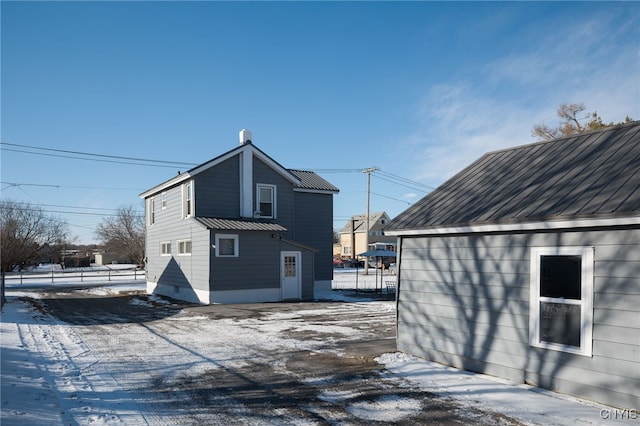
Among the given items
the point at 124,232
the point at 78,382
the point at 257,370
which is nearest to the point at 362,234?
the point at 124,232

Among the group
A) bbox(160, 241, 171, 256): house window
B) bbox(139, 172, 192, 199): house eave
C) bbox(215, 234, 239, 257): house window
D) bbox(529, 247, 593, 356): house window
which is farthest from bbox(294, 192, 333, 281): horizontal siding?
bbox(529, 247, 593, 356): house window

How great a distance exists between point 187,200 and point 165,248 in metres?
4.57

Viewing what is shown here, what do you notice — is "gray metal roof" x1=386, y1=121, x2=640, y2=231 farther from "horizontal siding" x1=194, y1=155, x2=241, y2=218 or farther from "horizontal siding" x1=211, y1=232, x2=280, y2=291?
"horizontal siding" x1=194, y1=155, x2=241, y2=218

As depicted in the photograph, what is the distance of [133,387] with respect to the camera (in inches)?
277

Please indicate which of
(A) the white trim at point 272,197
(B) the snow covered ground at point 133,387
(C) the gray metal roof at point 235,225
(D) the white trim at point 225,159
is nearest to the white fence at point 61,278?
(D) the white trim at point 225,159

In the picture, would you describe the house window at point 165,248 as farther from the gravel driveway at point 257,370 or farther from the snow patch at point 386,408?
the snow patch at point 386,408

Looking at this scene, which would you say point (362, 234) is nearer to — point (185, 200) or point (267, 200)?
point (267, 200)

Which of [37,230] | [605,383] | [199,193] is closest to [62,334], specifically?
[199,193]

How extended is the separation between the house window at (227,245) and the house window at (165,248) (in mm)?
5636

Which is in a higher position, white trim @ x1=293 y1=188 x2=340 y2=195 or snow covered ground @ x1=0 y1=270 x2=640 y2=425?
white trim @ x1=293 y1=188 x2=340 y2=195

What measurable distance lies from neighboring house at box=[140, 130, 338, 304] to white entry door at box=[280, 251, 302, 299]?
0.05 meters

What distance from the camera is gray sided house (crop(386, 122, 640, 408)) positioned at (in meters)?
5.99

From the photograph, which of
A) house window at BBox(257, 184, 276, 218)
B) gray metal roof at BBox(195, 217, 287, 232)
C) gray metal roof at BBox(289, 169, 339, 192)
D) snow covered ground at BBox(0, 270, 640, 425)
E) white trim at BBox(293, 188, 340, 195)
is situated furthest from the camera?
gray metal roof at BBox(289, 169, 339, 192)

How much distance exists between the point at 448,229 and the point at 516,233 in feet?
4.09
